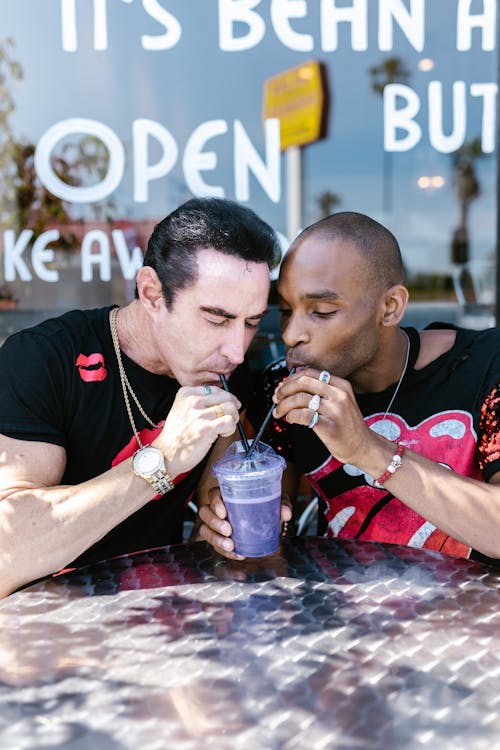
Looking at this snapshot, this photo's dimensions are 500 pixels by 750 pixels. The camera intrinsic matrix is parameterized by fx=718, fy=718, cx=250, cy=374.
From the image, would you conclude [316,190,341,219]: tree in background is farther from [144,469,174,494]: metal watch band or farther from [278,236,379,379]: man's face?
[144,469,174,494]: metal watch band

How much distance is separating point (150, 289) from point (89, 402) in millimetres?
319

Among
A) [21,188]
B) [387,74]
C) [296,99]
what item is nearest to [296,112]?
[296,99]

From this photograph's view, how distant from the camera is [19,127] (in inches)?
138

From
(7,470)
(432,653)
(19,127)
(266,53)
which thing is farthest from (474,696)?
(19,127)

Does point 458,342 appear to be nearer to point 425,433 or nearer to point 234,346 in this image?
point 425,433

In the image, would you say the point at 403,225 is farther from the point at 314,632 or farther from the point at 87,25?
the point at 314,632

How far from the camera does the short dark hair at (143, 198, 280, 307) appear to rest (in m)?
1.70

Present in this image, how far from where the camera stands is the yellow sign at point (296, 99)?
3.46m

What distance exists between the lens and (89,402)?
1.77 metres

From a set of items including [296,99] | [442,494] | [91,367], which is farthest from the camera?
[296,99]

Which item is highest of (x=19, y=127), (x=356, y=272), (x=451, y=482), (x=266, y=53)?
(x=266, y=53)

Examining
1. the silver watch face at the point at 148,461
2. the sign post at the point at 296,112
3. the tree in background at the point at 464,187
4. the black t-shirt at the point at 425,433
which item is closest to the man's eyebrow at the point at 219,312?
the silver watch face at the point at 148,461

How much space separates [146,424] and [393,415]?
26.0 inches

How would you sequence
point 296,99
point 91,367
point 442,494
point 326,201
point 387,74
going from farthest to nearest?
1. point 326,201
2. point 296,99
3. point 387,74
4. point 91,367
5. point 442,494
